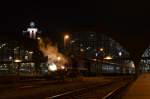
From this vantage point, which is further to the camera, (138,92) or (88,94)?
(138,92)

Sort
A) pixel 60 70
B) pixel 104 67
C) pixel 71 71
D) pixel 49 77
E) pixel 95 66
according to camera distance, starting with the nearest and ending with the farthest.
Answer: pixel 60 70
pixel 49 77
pixel 71 71
pixel 95 66
pixel 104 67

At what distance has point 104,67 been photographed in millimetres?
148375

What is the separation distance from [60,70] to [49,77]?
23.2 ft

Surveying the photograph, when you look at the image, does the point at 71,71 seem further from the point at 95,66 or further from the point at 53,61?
the point at 95,66

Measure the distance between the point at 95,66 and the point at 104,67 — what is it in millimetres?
24711

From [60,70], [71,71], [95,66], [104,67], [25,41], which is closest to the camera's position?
[60,70]

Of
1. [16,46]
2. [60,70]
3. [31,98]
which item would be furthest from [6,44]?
[31,98]

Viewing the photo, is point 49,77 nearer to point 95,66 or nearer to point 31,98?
point 31,98

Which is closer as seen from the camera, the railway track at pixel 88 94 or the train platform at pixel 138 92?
the railway track at pixel 88 94

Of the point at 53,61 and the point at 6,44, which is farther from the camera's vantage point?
the point at 6,44

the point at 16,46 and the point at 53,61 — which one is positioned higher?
the point at 16,46

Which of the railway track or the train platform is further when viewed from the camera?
the train platform

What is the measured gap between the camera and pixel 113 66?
181500 millimetres

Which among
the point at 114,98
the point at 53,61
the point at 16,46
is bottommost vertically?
the point at 114,98
